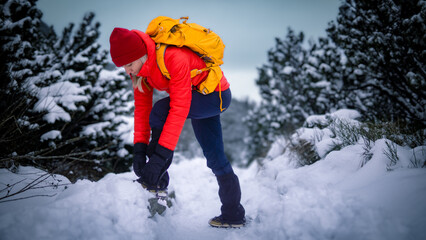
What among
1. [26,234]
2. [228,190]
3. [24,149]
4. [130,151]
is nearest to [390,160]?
[228,190]

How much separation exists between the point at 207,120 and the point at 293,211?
3.33 feet

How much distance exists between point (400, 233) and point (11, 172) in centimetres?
308

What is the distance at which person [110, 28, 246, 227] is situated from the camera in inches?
59.6

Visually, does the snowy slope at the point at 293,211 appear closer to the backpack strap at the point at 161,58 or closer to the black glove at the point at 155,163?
the black glove at the point at 155,163

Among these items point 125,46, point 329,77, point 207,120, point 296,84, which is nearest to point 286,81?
point 296,84

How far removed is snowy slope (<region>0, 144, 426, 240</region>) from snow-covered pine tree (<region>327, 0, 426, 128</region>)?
2428 millimetres

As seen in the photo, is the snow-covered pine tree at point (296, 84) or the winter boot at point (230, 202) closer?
the winter boot at point (230, 202)

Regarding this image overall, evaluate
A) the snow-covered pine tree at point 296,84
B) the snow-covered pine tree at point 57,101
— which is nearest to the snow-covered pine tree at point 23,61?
the snow-covered pine tree at point 57,101

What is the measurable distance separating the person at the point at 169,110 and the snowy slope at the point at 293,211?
26 cm

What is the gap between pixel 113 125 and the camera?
457 cm

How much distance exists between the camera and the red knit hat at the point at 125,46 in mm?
1506

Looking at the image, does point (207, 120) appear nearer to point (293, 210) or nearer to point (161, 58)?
point (161, 58)

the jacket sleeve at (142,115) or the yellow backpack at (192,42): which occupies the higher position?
the yellow backpack at (192,42)

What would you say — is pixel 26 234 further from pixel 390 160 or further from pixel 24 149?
pixel 24 149
